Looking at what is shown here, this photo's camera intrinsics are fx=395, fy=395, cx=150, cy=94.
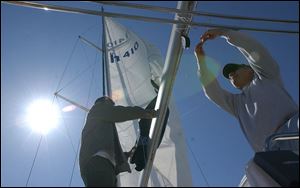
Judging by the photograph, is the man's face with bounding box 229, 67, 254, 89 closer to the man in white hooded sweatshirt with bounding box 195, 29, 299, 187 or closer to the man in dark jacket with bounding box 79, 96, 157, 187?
the man in white hooded sweatshirt with bounding box 195, 29, 299, 187

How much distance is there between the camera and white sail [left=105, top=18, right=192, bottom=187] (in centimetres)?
1080

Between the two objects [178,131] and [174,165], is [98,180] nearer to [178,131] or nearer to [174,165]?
[174,165]

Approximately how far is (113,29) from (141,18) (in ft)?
42.2

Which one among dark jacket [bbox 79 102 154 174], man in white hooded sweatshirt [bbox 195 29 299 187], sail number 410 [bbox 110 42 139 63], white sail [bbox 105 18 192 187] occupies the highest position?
man in white hooded sweatshirt [bbox 195 29 299 187]

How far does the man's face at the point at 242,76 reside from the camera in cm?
304

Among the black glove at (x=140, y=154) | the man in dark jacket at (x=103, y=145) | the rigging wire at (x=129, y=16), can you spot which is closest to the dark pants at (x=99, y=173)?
the man in dark jacket at (x=103, y=145)

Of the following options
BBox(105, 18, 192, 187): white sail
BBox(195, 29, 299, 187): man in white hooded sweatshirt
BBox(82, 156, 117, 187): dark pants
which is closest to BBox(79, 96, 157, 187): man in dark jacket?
BBox(82, 156, 117, 187): dark pants

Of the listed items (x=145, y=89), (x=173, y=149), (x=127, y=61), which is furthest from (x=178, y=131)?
(x=127, y=61)

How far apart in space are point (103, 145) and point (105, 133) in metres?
0.15

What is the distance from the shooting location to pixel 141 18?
2855 mm

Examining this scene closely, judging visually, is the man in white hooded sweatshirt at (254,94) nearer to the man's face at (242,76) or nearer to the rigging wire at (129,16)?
the man's face at (242,76)

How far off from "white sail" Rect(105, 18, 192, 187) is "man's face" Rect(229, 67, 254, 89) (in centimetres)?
627

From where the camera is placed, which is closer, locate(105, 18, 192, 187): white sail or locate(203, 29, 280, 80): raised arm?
locate(203, 29, 280, 80): raised arm

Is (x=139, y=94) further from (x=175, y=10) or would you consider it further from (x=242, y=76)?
(x=175, y=10)
